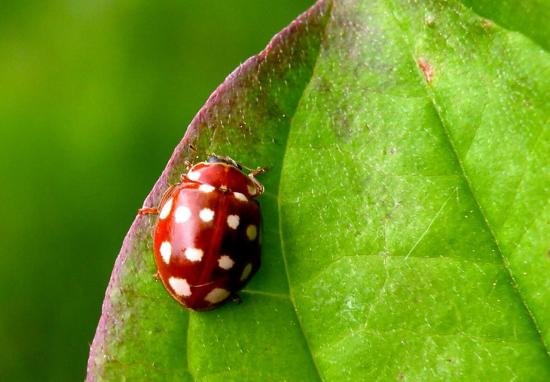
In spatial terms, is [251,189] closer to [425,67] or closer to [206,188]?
[206,188]

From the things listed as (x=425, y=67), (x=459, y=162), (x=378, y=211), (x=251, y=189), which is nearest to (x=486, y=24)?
(x=425, y=67)

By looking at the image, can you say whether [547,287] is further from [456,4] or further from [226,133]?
[226,133]

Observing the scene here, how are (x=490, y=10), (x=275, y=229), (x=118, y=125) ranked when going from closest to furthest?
(x=490, y=10), (x=275, y=229), (x=118, y=125)

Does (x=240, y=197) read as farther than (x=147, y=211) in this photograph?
Yes

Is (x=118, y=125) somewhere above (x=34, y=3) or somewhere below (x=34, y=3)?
below

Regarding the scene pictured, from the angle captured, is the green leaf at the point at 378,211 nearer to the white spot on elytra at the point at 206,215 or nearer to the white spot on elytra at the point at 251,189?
the white spot on elytra at the point at 251,189

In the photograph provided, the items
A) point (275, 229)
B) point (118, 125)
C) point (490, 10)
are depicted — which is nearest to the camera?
point (490, 10)

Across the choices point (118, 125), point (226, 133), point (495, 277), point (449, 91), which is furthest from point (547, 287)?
point (118, 125)

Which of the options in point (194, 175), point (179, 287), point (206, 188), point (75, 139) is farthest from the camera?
point (75, 139)
